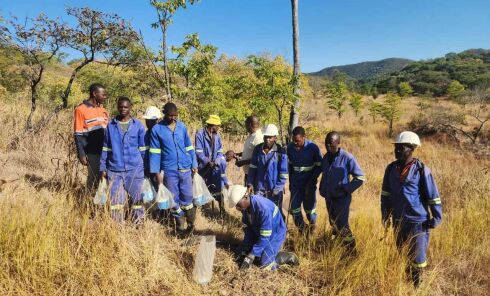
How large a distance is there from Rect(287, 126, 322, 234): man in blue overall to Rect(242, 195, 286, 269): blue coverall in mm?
852

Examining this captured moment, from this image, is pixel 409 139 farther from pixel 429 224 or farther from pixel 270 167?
pixel 270 167

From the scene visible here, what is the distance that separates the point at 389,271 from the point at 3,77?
18.0m

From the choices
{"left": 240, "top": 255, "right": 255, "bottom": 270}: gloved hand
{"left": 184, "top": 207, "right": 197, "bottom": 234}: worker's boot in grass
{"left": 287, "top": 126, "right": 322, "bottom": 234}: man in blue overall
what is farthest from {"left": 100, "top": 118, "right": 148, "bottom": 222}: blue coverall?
{"left": 287, "top": 126, "right": 322, "bottom": 234}: man in blue overall

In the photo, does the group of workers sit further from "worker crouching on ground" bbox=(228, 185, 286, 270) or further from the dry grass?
the dry grass

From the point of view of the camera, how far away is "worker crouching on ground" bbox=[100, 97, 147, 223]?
4.19 meters

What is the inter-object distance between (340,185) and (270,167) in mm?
973

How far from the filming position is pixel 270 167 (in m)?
4.62

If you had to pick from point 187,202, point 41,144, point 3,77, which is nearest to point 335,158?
point 187,202

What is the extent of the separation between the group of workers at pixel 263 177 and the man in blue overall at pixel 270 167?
14 millimetres

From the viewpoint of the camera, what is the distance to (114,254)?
3180mm

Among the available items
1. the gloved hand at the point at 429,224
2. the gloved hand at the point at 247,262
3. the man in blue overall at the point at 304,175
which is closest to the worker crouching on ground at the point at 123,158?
the gloved hand at the point at 247,262

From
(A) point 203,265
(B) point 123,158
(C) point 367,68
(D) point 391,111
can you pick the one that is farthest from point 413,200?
(C) point 367,68

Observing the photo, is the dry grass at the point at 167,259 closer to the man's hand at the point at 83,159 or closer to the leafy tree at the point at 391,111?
the man's hand at the point at 83,159

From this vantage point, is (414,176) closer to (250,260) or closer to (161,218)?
(250,260)
